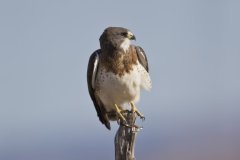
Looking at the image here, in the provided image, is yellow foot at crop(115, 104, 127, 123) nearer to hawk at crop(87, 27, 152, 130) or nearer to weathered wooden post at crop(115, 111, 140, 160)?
hawk at crop(87, 27, 152, 130)

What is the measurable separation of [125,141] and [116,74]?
66.0 inches

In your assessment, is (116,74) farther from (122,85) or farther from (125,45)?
(125,45)

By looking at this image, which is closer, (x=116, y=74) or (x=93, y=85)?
(x=116, y=74)

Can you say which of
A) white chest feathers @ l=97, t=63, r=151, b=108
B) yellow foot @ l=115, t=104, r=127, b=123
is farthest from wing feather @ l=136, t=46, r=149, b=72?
yellow foot @ l=115, t=104, r=127, b=123

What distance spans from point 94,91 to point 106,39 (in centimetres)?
76

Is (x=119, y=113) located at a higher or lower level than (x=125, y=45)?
lower

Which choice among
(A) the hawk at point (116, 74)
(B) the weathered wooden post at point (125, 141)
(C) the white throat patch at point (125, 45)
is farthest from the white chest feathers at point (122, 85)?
(B) the weathered wooden post at point (125, 141)

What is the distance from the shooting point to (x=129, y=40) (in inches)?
343

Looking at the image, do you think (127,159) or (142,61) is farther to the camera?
(142,61)

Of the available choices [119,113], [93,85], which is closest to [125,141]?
[119,113]

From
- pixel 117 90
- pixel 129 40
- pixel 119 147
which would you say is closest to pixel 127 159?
pixel 119 147

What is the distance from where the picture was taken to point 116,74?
8.34 m

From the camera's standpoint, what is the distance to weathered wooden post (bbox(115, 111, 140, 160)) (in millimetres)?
6625

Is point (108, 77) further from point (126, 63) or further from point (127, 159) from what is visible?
point (127, 159)
